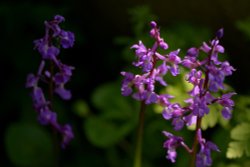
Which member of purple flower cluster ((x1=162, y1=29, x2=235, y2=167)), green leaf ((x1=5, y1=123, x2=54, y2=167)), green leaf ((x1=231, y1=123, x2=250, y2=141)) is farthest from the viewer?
green leaf ((x1=5, y1=123, x2=54, y2=167))

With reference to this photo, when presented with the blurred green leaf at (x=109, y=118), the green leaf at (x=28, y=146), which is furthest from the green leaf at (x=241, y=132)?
the green leaf at (x=28, y=146)

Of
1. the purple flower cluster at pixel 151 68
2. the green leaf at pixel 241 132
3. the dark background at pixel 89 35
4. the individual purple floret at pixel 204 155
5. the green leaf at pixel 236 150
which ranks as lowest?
the individual purple floret at pixel 204 155

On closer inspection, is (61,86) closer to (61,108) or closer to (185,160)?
(185,160)

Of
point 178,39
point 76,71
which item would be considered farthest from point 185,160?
point 76,71

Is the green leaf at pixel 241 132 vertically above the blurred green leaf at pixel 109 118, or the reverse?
the blurred green leaf at pixel 109 118

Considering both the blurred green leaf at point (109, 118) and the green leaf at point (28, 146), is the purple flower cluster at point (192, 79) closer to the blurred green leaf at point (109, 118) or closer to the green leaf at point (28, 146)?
the blurred green leaf at point (109, 118)

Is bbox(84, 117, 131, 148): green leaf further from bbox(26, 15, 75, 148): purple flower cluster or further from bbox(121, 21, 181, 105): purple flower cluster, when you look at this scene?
bbox(121, 21, 181, 105): purple flower cluster

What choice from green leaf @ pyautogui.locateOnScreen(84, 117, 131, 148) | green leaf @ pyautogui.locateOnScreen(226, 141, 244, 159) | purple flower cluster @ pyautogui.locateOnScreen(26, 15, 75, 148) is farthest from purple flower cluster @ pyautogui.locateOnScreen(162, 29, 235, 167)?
green leaf @ pyautogui.locateOnScreen(84, 117, 131, 148)
